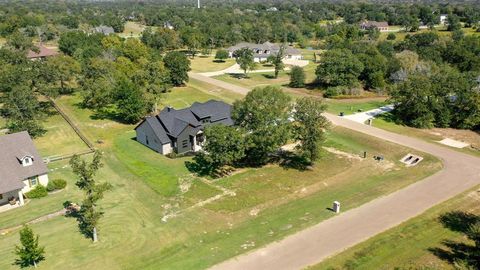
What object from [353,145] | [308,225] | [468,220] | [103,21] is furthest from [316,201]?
[103,21]

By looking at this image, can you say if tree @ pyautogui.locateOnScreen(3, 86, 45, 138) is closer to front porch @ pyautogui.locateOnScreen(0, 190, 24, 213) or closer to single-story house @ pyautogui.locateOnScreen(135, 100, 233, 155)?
single-story house @ pyautogui.locateOnScreen(135, 100, 233, 155)

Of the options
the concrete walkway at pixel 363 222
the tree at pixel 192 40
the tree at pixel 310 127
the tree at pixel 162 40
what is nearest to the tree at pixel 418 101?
the concrete walkway at pixel 363 222

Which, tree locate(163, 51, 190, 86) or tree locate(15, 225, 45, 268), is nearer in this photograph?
tree locate(15, 225, 45, 268)

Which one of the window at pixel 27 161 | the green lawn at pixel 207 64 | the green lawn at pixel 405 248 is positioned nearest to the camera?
the green lawn at pixel 405 248

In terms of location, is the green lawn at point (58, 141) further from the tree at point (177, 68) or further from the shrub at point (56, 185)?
the tree at point (177, 68)

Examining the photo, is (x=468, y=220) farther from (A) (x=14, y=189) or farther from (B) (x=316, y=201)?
(A) (x=14, y=189)

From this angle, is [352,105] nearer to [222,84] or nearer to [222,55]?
[222,84]

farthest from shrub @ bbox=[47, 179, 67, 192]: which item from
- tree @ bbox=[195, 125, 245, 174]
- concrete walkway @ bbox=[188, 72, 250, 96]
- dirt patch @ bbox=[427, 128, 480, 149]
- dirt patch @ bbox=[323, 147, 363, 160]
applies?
dirt patch @ bbox=[427, 128, 480, 149]
